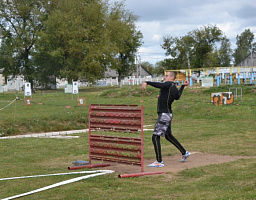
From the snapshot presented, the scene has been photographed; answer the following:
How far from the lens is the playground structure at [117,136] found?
867cm

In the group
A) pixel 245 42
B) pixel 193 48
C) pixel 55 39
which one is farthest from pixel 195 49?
pixel 245 42

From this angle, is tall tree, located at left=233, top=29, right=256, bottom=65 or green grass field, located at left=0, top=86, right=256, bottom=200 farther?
tall tree, located at left=233, top=29, right=256, bottom=65

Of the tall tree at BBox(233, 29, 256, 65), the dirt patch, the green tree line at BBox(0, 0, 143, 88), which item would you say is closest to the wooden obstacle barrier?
the dirt patch

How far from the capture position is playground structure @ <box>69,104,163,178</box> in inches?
341

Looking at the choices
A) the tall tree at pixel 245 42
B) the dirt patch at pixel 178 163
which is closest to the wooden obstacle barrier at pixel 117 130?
the dirt patch at pixel 178 163

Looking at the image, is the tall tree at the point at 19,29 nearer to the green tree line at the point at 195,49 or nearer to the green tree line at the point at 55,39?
the green tree line at the point at 55,39

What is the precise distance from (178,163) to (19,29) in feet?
191

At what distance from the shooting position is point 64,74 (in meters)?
63.5

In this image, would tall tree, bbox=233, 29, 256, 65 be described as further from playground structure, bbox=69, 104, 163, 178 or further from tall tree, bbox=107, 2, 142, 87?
playground structure, bbox=69, 104, 163, 178

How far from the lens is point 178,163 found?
9.99m

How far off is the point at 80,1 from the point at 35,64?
37.1ft

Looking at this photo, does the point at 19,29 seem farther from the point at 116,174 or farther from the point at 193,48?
the point at 116,174

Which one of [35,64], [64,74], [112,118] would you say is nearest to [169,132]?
[112,118]

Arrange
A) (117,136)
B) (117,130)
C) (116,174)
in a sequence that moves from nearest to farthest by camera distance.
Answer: (116,174)
(117,130)
(117,136)
